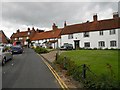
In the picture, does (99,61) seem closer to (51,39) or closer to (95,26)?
(95,26)

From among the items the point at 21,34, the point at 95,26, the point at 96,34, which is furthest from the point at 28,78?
the point at 21,34

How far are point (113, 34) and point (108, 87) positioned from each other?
148ft

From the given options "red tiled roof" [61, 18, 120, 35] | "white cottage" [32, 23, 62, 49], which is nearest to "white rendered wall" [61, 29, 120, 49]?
"red tiled roof" [61, 18, 120, 35]

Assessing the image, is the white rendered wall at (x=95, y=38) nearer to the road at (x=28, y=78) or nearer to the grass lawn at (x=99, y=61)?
the grass lawn at (x=99, y=61)

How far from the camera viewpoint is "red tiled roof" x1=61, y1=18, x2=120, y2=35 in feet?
173

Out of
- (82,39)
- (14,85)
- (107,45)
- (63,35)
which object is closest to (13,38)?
(63,35)

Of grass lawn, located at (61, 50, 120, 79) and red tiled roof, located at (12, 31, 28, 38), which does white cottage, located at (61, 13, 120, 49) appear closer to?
grass lawn, located at (61, 50, 120, 79)

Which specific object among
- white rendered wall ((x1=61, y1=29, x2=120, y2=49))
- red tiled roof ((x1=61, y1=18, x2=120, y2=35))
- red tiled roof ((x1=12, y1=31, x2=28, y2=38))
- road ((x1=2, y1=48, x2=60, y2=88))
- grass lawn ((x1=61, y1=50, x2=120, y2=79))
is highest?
red tiled roof ((x1=12, y1=31, x2=28, y2=38))

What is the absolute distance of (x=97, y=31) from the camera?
184 ft

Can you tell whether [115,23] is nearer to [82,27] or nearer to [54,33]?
[82,27]

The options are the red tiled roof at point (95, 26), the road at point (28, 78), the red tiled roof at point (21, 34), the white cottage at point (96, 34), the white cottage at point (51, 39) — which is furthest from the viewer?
the red tiled roof at point (21, 34)

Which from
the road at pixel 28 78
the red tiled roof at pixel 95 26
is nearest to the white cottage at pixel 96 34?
the red tiled roof at pixel 95 26

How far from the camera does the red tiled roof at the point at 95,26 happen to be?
173 feet

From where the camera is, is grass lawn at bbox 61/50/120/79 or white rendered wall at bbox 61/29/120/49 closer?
grass lawn at bbox 61/50/120/79
